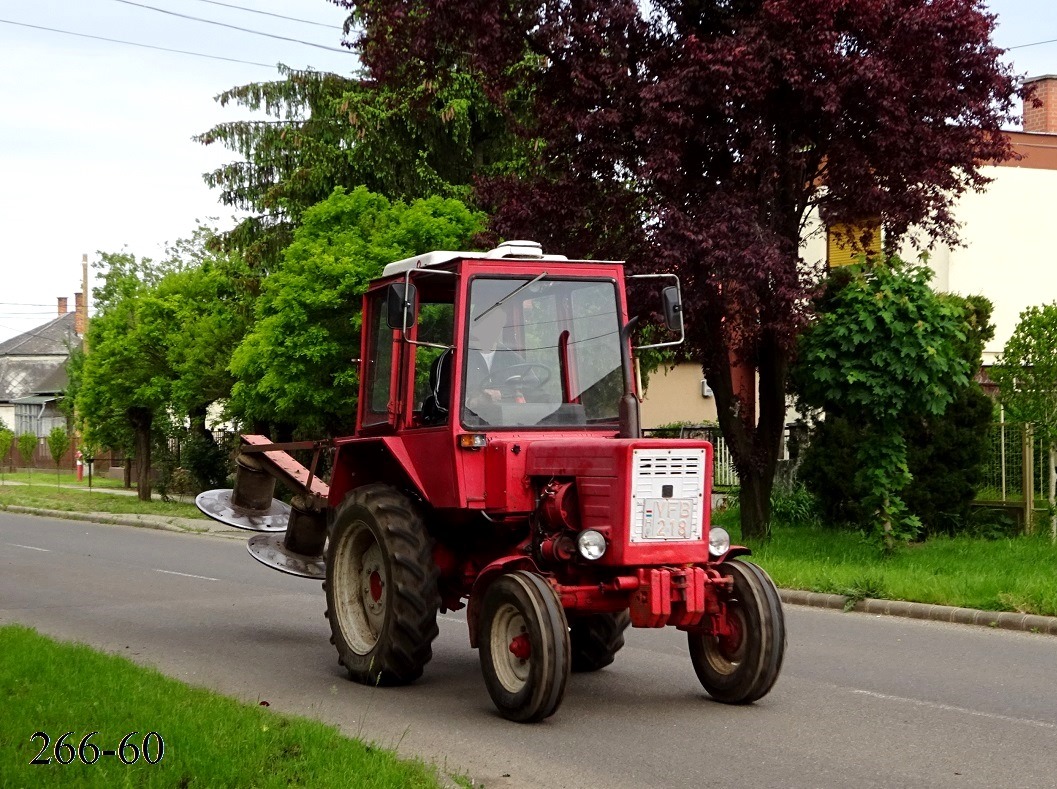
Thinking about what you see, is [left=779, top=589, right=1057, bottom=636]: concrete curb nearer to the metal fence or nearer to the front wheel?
the front wheel

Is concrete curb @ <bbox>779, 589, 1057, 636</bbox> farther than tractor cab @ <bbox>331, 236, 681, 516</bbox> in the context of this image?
Yes

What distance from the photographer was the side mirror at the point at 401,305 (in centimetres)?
877

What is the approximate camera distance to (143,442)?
3609 centimetres

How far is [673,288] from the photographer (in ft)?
29.7

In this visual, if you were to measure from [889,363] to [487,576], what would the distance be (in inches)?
365

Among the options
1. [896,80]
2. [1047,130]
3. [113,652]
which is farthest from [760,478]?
[1047,130]

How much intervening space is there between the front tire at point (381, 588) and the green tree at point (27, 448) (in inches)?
2397

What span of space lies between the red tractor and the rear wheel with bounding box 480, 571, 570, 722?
12 millimetres

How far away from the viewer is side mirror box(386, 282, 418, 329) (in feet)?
28.8

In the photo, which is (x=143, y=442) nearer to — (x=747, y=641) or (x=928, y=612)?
(x=928, y=612)

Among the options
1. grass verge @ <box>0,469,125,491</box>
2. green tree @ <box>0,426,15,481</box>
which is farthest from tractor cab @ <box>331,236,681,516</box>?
green tree @ <box>0,426,15,481</box>

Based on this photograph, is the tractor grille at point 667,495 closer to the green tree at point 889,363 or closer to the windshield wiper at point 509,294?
the windshield wiper at point 509,294

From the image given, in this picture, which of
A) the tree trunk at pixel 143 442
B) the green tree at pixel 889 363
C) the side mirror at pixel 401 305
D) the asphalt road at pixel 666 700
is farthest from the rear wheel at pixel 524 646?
the tree trunk at pixel 143 442

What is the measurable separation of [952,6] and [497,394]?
9.72m
